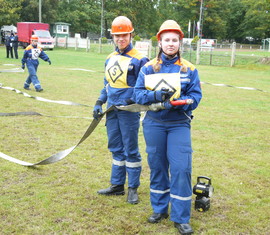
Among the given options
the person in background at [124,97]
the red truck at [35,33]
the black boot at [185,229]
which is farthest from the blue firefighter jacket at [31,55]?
the red truck at [35,33]

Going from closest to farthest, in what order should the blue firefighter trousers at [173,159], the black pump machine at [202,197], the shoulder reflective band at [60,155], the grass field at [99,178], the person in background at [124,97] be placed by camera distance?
the blue firefighter trousers at [173,159], the grass field at [99,178], the black pump machine at [202,197], the person in background at [124,97], the shoulder reflective band at [60,155]

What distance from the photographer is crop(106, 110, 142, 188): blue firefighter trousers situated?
14.5ft

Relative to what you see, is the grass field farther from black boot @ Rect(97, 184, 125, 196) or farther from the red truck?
the red truck

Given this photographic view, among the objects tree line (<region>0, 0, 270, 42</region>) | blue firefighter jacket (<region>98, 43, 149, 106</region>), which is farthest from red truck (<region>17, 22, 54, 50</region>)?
blue firefighter jacket (<region>98, 43, 149, 106</region>)

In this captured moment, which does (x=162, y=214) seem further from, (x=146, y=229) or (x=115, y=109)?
(x=115, y=109)

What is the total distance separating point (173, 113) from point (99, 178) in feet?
6.50

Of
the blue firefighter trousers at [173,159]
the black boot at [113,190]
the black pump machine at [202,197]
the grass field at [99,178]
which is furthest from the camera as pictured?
the black boot at [113,190]

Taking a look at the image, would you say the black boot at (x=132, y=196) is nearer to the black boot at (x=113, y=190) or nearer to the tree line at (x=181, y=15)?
the black boot at (x=113, y=190)

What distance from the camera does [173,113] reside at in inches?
147

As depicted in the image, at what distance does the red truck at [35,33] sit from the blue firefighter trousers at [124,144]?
40.0 m

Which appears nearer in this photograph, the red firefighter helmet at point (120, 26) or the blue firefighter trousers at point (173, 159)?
the blue firefighter trousers at point (173, 159)

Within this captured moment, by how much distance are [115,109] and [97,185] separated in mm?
1206

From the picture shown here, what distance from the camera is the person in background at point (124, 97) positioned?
4.36 m

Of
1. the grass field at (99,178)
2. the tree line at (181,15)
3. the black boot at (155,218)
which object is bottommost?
the grass field at (99,178)
